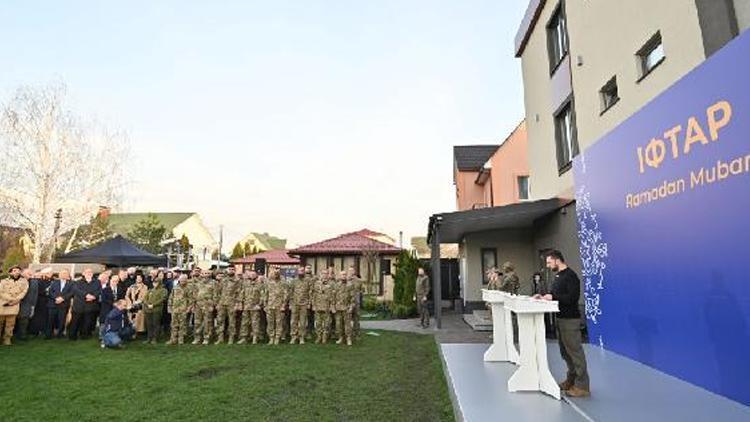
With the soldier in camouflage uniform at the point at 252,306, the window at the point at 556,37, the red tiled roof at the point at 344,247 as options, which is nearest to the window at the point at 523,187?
the red tiled roof at the point at 344,247

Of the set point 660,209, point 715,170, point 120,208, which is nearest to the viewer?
point 715,170

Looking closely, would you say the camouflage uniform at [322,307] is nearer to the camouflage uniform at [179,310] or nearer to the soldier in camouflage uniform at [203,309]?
the soldier in camouflage uniform at [203,309]

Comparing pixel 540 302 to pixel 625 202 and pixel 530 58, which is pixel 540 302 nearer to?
pixel 625 202

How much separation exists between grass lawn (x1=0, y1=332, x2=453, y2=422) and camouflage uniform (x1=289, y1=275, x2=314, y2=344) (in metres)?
0.68

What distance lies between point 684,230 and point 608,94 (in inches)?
194

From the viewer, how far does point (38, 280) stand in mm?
11750

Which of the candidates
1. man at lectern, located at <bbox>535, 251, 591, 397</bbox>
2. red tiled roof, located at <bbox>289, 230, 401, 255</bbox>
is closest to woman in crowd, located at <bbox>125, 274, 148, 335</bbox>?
man at lectern, located at <bbox>535, 251, 591, 397</bbox>

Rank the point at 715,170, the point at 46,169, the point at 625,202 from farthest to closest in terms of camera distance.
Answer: the point at 46,169 < the point at 625,202 < the point at 715,170

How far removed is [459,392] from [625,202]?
4309 millimetres

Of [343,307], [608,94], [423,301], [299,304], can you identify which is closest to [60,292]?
[299,304]

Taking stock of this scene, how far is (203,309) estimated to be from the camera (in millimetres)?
10953

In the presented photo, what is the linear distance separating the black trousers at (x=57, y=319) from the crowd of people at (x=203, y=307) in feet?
0.07

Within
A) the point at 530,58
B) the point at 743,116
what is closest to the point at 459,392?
the point at 743,116

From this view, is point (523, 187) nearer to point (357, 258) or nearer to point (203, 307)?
point (357, 258)
